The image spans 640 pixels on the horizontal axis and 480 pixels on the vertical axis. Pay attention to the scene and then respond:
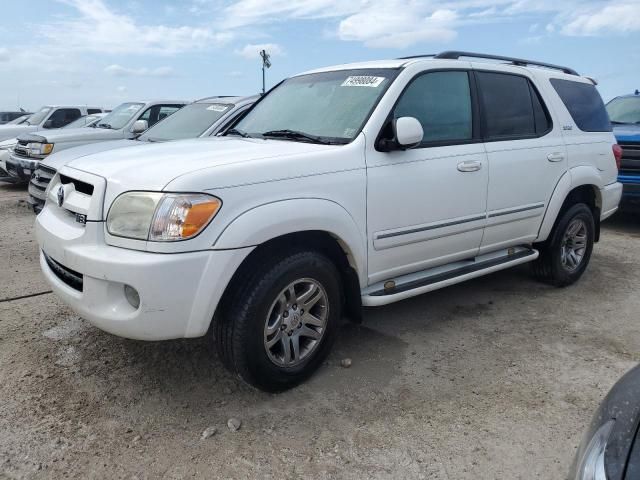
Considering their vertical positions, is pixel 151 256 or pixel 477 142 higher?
pixel 477 142

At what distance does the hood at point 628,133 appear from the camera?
765cm

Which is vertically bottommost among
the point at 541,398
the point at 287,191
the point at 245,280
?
the point at 541,398

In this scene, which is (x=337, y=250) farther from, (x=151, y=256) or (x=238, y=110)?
(x=238, y=110)

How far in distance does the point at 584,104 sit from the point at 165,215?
419 cm

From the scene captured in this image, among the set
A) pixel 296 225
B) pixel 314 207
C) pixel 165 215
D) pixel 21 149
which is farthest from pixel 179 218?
pixel 21 149

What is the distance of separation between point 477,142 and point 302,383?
2.13 meters

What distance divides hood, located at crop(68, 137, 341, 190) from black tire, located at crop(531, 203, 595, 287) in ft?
8.61

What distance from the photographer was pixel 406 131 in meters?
3.21

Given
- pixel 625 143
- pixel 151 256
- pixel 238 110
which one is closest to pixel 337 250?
pixel 151 256

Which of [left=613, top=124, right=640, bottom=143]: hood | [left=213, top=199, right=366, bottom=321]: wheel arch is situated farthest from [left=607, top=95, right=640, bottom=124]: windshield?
[left=213, top=199, right=366, bottom=321]: wheel arch

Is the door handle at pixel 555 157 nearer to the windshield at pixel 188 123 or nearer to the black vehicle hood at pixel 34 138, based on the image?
the windshield at pixel 188 123

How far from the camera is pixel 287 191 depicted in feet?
9.48

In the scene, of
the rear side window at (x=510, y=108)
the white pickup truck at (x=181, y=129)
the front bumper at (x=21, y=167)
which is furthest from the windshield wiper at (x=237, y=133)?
the front bumper at (x=21, y=167)

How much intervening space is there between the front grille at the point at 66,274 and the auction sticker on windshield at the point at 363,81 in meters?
2.11
